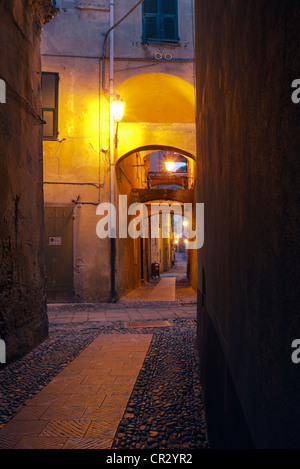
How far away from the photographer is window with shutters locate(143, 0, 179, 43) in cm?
1087

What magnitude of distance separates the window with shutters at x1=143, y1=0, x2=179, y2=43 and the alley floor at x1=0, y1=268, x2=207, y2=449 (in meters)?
8.15

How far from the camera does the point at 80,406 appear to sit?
3.31m

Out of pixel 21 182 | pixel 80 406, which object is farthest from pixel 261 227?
pixel 21 182

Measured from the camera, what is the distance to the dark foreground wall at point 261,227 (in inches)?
39.2

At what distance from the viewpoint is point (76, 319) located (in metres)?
7.87

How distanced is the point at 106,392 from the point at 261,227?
9.59ft

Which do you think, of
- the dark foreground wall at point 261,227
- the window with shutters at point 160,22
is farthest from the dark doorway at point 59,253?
the dark foreground wall at point 261,227

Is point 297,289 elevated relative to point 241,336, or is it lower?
elevated

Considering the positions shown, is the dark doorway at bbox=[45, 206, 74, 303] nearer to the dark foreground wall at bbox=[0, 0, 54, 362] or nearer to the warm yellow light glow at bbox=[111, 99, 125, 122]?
the warm yellow light glow at bbox=[111, 99, 125, 122]

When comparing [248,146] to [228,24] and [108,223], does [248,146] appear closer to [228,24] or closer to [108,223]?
[228,24]

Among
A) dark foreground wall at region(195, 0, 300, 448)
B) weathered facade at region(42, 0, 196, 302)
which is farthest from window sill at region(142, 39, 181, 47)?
dark foreground wall at region(195, 0, 300, 448)

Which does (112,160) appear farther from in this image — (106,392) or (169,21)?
(106,392)
